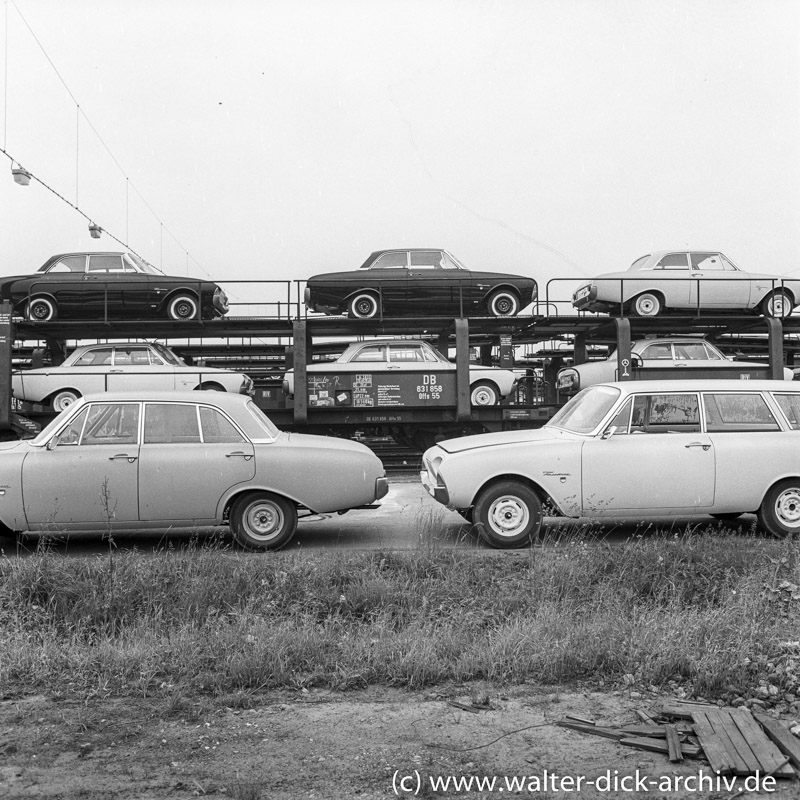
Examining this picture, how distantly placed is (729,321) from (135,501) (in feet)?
38.8

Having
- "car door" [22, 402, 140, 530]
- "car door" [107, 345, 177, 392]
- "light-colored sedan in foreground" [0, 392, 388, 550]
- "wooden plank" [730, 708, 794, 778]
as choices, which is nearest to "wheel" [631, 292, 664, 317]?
"car door" [107, 345, 177, 392]

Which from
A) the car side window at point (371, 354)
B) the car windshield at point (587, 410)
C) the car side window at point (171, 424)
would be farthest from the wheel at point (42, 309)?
the car windshield at point (587, 410)

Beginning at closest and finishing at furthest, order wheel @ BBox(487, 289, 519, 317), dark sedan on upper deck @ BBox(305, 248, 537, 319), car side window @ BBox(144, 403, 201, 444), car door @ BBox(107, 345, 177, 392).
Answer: car side window @ BBox(144, 403, 201, 444) → car door @ BBox(107, 345, 177, 392) → dark sedan on upper deck @ BBox(305, 248, 537, 319) → wheel @ BBox(487, 289, 519, 317)

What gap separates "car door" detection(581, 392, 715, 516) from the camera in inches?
283

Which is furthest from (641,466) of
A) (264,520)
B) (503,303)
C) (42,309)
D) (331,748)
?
(42,309)

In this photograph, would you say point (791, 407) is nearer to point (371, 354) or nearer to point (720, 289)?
point (371, 354)

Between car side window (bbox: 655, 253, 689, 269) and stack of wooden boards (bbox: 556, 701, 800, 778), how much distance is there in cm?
1276

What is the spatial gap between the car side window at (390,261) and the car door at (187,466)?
8423 millimetres

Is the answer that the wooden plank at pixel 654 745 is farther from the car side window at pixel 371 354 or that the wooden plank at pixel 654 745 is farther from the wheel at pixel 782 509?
the car side window at pixel 371 354

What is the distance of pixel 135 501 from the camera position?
22.8 ft

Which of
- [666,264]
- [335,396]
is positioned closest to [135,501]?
[335,396]

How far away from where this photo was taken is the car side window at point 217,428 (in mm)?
7258

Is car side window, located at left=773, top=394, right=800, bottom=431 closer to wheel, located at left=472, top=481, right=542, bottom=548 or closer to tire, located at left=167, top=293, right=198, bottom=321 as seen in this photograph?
wheel, located at left=472, top=481, right=542, bottom=548

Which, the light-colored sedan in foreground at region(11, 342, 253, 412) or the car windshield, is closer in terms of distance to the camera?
the car windshield
